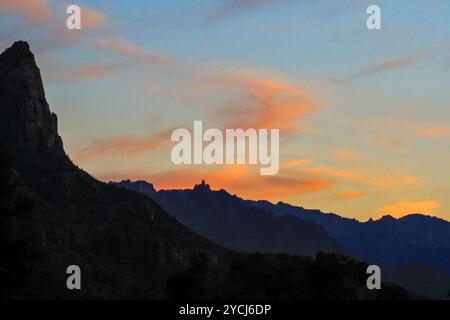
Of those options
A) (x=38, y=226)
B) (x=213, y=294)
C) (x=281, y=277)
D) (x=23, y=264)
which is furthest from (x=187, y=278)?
(x=38, y=226)

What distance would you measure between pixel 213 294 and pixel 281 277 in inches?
610
